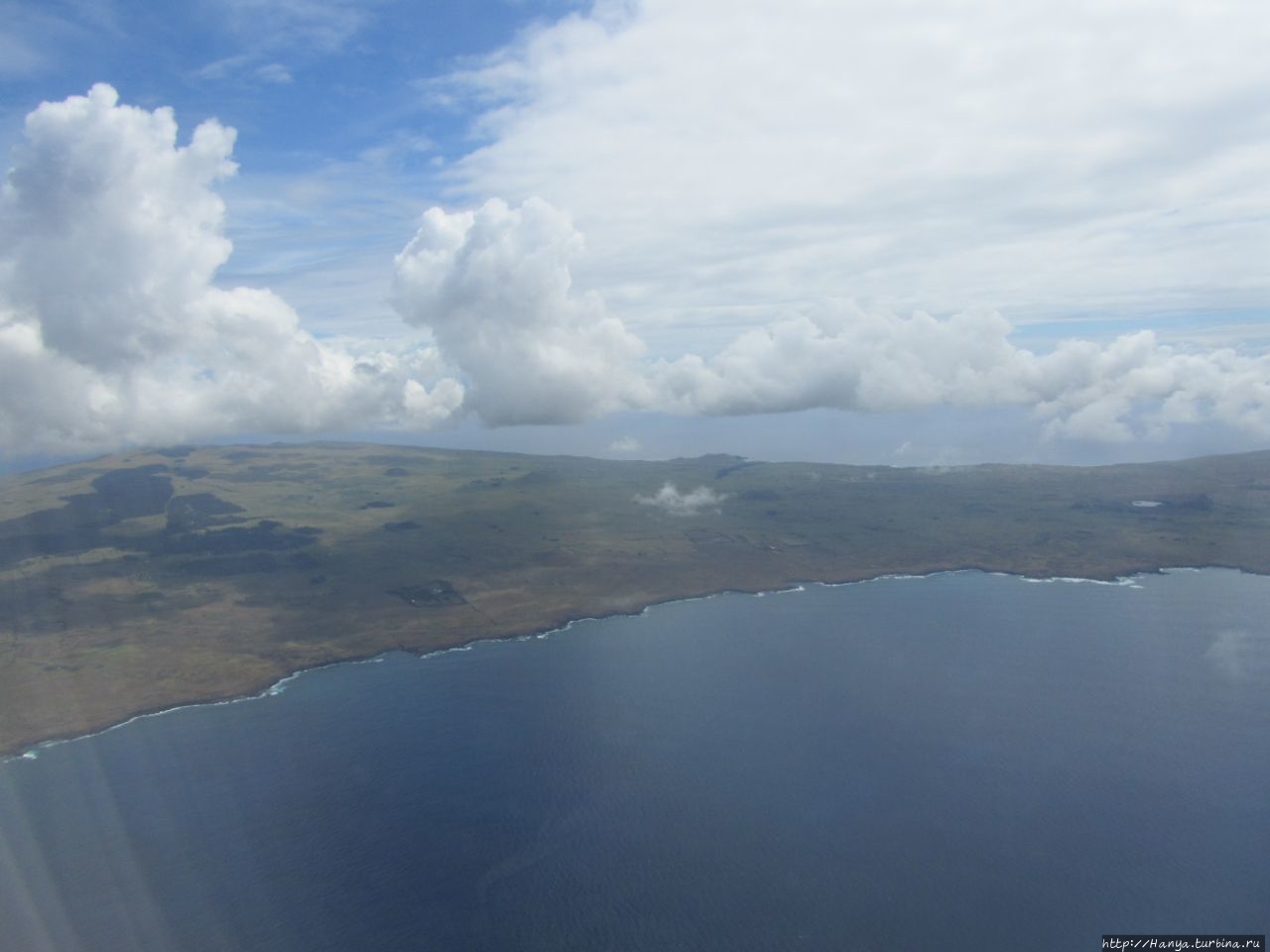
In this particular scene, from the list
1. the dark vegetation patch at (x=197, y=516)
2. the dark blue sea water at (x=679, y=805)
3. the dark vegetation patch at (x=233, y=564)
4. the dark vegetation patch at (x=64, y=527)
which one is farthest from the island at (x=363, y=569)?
the dark blue sea water at (x=679, y=805)

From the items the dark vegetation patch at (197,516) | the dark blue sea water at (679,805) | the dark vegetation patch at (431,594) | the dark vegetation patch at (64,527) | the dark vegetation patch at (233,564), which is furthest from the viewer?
the dark vegetation patch at (197,516)

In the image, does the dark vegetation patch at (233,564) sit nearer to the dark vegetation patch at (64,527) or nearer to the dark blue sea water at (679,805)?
the dark vegetation patch at (64,527)

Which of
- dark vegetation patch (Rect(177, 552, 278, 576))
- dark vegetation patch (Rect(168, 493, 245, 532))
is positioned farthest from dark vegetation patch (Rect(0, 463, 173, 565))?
dark vegetation patch (Rect(177, 552, 278, 576))

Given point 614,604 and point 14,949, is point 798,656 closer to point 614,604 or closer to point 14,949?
point 614,604

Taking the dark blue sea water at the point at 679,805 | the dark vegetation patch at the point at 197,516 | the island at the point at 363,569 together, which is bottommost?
the dark blue sea water at the point at 679,805

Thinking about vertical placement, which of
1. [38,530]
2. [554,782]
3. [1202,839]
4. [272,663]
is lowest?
[1202,839]

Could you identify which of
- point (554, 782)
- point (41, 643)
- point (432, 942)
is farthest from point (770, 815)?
point (41, 643)
